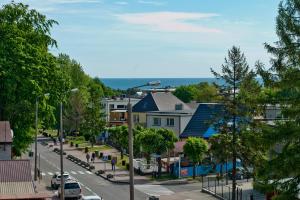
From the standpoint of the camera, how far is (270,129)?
26.9 meters

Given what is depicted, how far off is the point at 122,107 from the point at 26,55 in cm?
6969

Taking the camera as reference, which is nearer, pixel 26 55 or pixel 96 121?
pixel 26 55

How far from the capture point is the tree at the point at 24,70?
165 ft

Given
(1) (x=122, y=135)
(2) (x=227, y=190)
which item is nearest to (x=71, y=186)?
(2) (x=227, y=190)

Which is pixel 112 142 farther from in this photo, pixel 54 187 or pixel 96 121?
pixel 54 187

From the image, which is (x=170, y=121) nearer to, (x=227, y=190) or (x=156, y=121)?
(x=156, y=121)

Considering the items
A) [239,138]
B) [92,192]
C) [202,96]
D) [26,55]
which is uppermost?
[26,55]

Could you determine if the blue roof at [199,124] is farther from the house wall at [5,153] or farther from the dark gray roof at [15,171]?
the dark gray roof at [15,171]

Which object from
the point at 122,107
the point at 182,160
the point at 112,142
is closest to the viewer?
the point at 182,160

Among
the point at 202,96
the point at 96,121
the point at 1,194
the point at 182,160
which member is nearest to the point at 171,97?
the point at 96,121

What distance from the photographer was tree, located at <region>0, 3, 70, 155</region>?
165 ft

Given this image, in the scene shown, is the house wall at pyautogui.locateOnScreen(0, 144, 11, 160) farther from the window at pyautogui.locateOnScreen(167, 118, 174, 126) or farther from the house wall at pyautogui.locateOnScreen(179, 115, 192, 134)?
the window at pyautogui.locateOnScreen(167, 118, 174, 126)

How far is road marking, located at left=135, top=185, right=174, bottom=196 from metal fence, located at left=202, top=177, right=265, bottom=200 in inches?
129

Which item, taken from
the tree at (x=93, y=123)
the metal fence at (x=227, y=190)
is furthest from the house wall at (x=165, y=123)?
the metal fence at (x=227, y=190)
